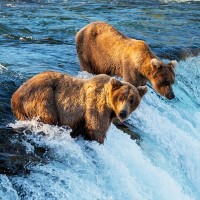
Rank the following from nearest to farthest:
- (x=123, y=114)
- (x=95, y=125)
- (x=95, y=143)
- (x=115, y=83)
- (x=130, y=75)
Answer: (x=123, y=114)
(x=115, y=83)
(x=95, y=125)
(x=95, y=143)
(x=130, y=75)

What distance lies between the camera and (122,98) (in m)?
6.22

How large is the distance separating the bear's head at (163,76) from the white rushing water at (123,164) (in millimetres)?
558

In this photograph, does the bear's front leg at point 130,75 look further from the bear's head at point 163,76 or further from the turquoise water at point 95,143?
the turquoise water at point 95,143

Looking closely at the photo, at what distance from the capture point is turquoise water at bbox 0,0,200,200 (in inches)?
231

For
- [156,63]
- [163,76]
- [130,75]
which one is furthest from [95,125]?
[130,75]

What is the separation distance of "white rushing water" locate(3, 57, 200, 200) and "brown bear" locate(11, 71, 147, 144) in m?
0.14

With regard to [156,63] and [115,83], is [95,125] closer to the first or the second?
[115,83]

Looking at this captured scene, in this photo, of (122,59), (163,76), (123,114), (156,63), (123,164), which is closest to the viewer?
(123,114)

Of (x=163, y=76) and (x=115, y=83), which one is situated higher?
(x=115, y=83)

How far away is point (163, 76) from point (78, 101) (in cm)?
275

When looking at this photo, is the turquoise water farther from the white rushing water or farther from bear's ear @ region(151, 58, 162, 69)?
bear's ear @ region(151, 58, 162, 69)

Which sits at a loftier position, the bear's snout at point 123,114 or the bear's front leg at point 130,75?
the bear's snout at point 123,114

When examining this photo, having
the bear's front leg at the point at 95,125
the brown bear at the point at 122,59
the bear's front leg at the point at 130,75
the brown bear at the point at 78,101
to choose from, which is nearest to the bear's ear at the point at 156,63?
the brown bear at the point at 122,59

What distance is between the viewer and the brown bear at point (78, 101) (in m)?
6.29
